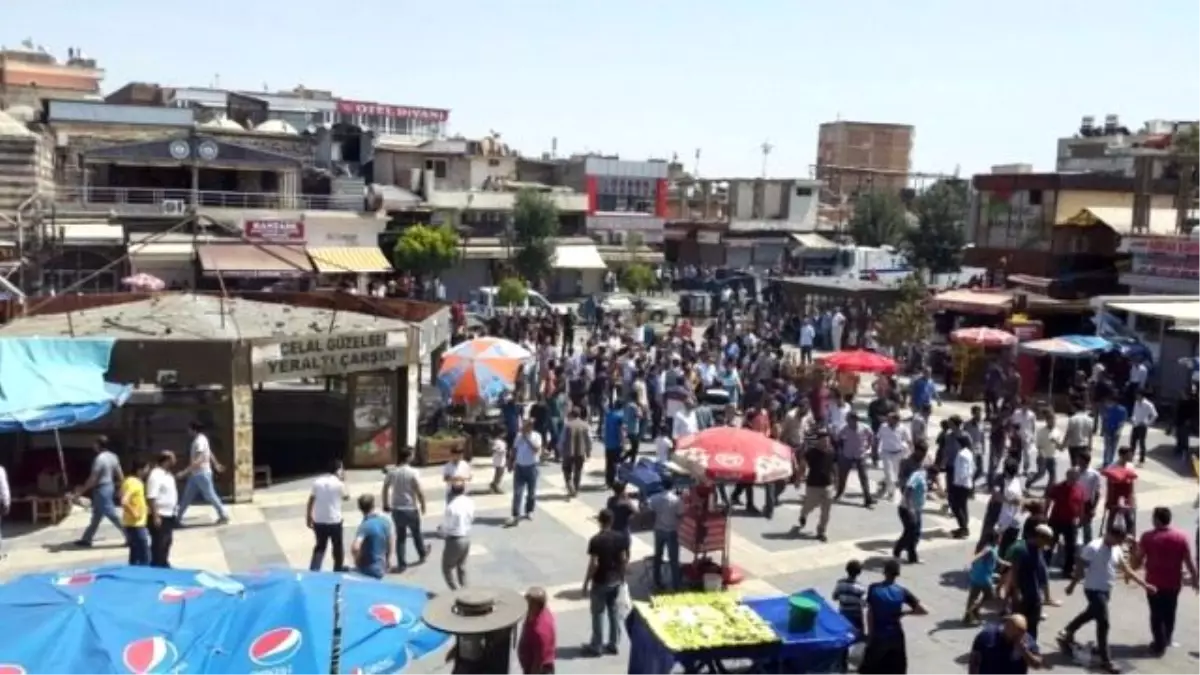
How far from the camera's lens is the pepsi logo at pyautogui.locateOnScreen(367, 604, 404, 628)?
699 cm

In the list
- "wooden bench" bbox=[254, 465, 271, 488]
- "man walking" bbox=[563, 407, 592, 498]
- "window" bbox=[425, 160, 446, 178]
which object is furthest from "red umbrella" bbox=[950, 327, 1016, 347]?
"window" bbox=[425, 160, 446, 178]

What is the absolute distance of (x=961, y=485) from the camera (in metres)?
13.9

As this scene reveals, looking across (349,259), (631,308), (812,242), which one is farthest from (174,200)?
(812,242)

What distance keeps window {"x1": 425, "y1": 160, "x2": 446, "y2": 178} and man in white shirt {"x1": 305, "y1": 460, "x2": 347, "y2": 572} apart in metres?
39.5

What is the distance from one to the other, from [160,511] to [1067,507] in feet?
32.3

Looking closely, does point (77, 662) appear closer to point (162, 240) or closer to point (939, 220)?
point (162, 240)

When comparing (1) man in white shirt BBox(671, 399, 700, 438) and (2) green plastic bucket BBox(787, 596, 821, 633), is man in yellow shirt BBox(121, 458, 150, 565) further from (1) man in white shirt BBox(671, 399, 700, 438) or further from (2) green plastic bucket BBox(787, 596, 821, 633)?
(1) man in white shirt BBox(671, 399, 700, 438)

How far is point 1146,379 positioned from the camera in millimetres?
22984

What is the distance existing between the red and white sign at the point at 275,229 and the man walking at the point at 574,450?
23.3 meters

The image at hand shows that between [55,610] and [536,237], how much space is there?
40.0 metres

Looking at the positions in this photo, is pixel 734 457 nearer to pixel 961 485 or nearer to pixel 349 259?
pixel 961 485

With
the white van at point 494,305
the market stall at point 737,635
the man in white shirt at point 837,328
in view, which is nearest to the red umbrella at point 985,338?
the man in white shirt at point 837,328

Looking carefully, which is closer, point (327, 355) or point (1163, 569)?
point (1163, 569)

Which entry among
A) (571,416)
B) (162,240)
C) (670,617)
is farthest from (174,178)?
(670,617)
